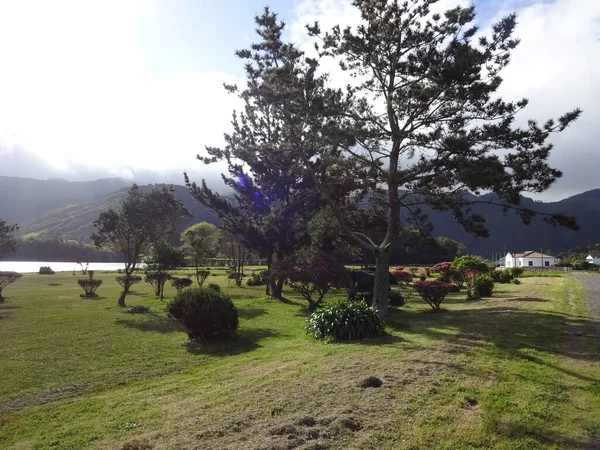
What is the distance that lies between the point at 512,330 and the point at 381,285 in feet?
14.8

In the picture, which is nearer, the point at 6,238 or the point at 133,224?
the point at 133,224

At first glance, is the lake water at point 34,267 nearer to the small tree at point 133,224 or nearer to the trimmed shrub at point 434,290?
the small tree at point 133,224

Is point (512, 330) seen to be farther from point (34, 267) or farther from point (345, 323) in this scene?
point (34, 267)

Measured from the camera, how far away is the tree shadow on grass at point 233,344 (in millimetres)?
11156

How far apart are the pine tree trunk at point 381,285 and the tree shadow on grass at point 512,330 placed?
41.3 inches

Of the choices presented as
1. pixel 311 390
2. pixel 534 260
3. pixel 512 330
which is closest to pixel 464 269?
pixel 512 330

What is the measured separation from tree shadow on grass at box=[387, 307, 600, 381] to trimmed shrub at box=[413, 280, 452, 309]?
91 centimetres

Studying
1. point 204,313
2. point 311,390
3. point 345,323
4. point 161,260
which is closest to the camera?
point 311,390

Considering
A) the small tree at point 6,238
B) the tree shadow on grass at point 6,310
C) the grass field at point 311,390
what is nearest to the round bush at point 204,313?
the grass field at point 311,390

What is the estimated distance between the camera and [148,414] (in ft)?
19.4

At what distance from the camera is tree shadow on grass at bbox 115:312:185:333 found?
15.0m

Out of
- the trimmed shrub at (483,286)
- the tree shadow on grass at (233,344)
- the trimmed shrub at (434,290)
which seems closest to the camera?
the tree shadow on grass at (233,344)

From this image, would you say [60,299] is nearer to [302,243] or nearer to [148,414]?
[302,243]

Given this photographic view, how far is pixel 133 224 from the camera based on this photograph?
73.8 ft
